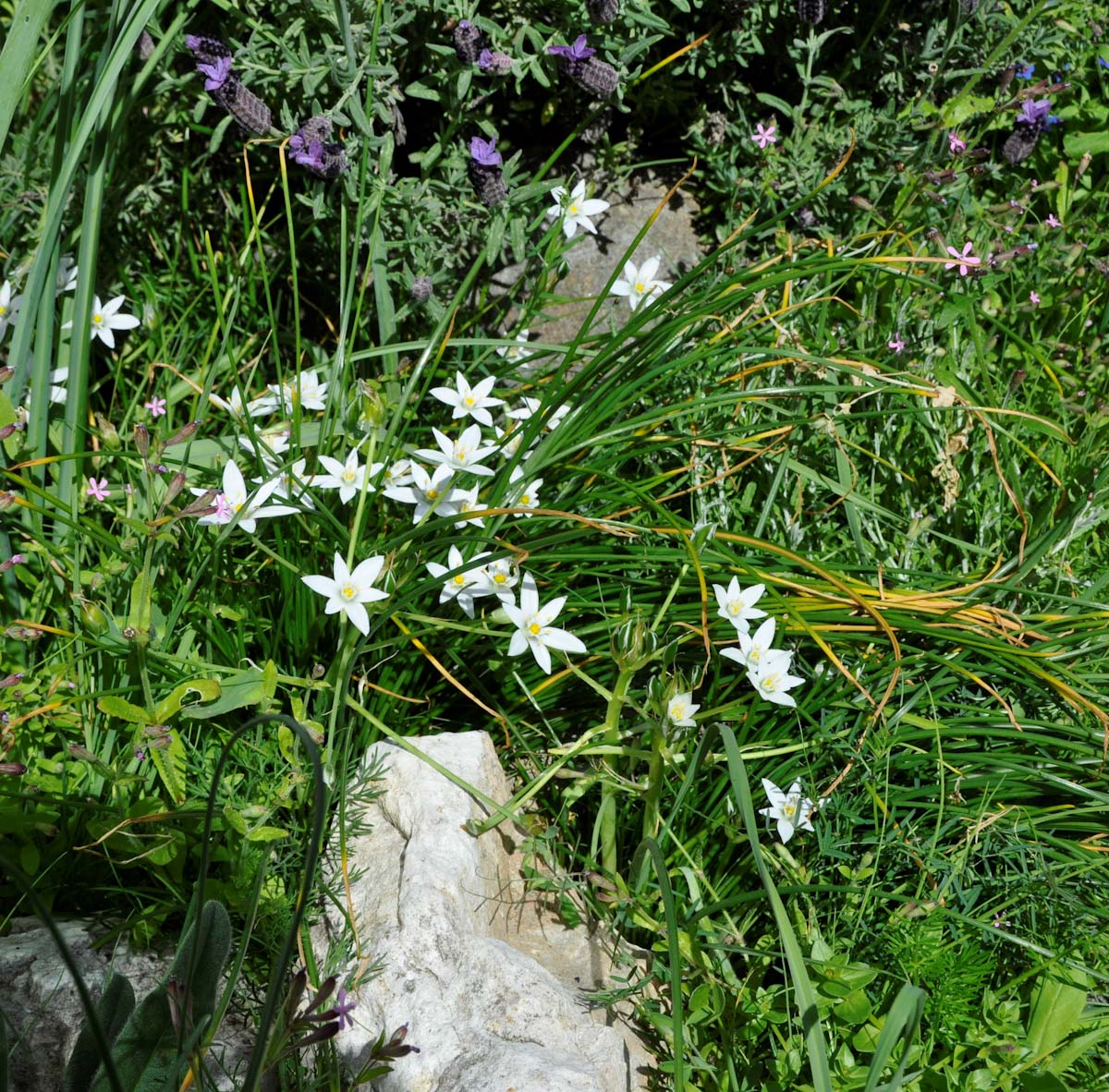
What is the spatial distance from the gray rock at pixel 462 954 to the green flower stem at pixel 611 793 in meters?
0.14

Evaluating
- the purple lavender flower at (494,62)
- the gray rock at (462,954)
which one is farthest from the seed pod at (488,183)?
the gray rock at (462,954)

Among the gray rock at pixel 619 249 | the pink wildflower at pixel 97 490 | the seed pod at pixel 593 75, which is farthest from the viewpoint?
the gray rock at pixel 619 249

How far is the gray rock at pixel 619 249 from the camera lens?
300 cm

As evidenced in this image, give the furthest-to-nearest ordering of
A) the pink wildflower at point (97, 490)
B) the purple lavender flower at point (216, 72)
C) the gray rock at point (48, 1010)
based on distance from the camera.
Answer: the purple lavender flower at point (216, 72), the pink wildflower at point (97, 490), the gray rock at point (48, 1010)

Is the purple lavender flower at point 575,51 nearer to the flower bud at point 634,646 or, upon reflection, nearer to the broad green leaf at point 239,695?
the flower bud at point 634,646

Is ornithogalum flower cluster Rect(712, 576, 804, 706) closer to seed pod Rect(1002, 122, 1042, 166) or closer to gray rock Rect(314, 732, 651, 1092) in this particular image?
gray rock Rect(314, 732, 651, 1092)

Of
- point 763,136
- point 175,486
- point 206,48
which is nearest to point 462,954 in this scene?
point 175,486

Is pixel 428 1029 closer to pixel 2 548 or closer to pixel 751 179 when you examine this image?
pixel 2 548

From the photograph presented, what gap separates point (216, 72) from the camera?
7.77 feet

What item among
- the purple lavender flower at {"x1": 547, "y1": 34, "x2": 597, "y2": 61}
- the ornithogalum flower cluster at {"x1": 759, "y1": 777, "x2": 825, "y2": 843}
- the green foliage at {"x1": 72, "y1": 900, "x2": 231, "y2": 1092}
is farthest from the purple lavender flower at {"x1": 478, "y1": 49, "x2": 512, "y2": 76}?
the green foliage at {"x1": 72, "y1": 900, "x2": 231, "y2": 1092}

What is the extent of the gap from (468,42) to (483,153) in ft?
0.86

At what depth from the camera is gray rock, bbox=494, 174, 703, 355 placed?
3.00 m

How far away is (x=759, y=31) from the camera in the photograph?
10.0 feet

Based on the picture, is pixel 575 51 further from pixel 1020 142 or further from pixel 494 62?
pixel 1020 142
